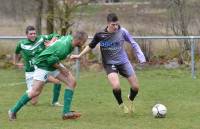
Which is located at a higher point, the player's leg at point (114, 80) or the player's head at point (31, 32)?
the player's head at point (31, 32)

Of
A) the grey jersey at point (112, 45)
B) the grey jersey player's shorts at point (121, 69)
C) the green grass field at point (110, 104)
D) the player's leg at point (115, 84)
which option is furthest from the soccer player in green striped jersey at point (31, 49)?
the player's leg at point (115, 84)

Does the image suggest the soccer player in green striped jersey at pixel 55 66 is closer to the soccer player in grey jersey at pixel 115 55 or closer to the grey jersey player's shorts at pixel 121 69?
the soccer player in grey jersey at pixel 115 55

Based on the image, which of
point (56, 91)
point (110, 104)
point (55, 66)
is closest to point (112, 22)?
point (55, 66)

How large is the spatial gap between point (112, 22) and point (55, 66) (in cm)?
130

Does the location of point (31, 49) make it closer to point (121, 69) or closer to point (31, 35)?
point (31, 35)

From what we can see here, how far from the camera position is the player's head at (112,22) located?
10.8 m

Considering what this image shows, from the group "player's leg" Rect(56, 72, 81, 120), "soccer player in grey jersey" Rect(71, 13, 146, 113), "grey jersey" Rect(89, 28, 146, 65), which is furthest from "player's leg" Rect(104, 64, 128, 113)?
"player's leg" Rect(56, 72, 81, 120)

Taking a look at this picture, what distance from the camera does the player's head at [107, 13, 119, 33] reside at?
35.3ft

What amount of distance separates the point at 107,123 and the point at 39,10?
611 inches

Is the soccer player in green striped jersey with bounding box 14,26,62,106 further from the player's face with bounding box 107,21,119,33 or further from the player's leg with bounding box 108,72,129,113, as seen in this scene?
the player's leg with bounding box 108,72,129,113

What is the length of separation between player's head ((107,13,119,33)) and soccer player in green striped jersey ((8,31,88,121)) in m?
0.87

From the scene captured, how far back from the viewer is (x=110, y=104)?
1284cm

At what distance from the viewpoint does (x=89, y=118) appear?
425 inches

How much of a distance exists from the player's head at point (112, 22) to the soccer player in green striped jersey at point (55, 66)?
871 millimetres
